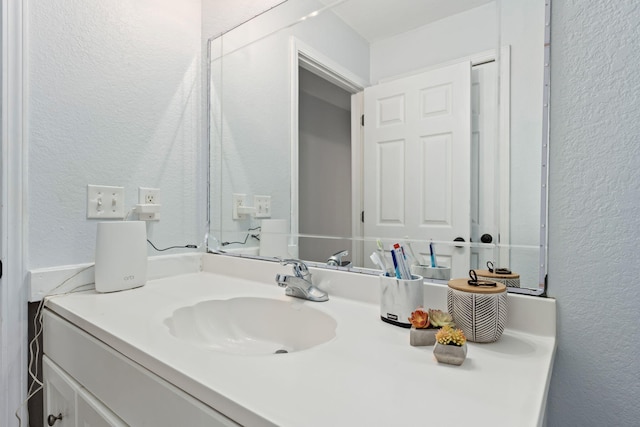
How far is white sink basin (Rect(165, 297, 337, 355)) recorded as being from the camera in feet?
2.73

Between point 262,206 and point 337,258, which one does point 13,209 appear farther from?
point 337,258

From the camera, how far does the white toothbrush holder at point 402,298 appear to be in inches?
26.5

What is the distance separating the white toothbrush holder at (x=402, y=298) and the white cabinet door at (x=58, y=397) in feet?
2.42

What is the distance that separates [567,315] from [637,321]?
0.31 ft

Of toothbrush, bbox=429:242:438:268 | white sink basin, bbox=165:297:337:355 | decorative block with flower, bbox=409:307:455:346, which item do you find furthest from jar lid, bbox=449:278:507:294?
white sink basin, bbox=165:297:337:355

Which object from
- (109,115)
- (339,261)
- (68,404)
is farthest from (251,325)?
(109,115)

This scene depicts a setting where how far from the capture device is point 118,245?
0.99 meters

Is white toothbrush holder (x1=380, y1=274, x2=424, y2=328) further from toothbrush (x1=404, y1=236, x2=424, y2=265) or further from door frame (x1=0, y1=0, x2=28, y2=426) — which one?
door frame (x1=0, y1=0, x2=28, y2=426)

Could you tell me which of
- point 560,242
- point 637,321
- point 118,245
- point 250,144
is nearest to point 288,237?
point 250,144

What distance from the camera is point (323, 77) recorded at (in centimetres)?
111

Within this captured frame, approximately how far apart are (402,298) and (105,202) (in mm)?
971

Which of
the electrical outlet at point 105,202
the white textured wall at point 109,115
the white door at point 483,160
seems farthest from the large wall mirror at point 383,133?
the electrical outlet at point 105,202

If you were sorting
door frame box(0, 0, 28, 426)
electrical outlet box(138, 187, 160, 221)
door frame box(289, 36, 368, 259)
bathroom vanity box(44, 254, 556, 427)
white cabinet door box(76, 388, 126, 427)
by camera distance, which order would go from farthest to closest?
electrical outlet box(138, 187, 160, 221)
door frame box(289, 36, 368, 259)
door frame box(0, 0, 28, 426)
white cabinet door box(76, 388, 126, 427)
bathroom vanity box(44, 254, 556, 427)

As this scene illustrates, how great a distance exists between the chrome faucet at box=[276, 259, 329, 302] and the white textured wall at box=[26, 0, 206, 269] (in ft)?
1.94
